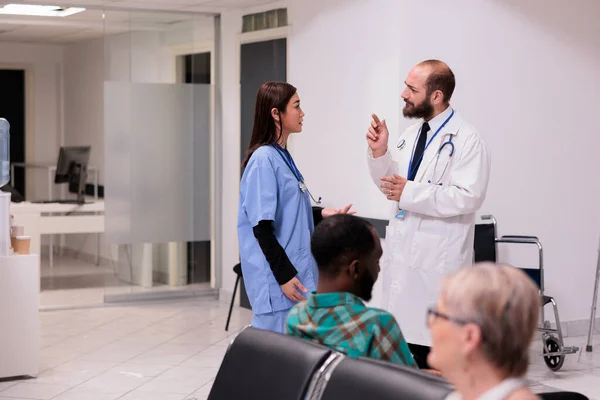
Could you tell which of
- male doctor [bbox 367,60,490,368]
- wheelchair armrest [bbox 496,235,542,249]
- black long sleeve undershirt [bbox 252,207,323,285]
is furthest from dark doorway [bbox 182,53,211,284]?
black long sleeve undershirt [bbox 252,207,323,285]

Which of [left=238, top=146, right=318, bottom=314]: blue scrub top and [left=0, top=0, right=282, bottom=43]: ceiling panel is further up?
[left=0, top=0, right=282, bottom=43]: ceiling panel

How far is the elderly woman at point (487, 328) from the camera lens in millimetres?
1510

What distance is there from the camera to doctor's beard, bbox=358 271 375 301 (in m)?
2.50

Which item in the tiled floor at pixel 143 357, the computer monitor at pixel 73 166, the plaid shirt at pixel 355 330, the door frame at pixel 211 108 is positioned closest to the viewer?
the plaid shirt at pixel 355 330

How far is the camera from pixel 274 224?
3.45 meters

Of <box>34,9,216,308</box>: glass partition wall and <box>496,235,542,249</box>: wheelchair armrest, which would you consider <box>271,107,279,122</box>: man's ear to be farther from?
<box>34,9,216,308</box>: glass partition wall

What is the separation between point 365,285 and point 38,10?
666 cm

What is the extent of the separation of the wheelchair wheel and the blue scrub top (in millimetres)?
2348

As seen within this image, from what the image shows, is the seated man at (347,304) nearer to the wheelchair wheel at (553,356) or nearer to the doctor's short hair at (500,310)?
the doctor's short hair at (500,310)

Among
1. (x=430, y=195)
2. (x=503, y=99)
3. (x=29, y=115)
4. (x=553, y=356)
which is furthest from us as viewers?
(x=29, y=115)

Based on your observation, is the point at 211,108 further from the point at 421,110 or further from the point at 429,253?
the point at 429,253

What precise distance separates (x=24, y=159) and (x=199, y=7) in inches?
217

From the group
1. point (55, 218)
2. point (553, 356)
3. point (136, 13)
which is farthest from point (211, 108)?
point (553, 356)

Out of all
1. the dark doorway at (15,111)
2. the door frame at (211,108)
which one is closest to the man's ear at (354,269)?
the door frame at (211,108)
